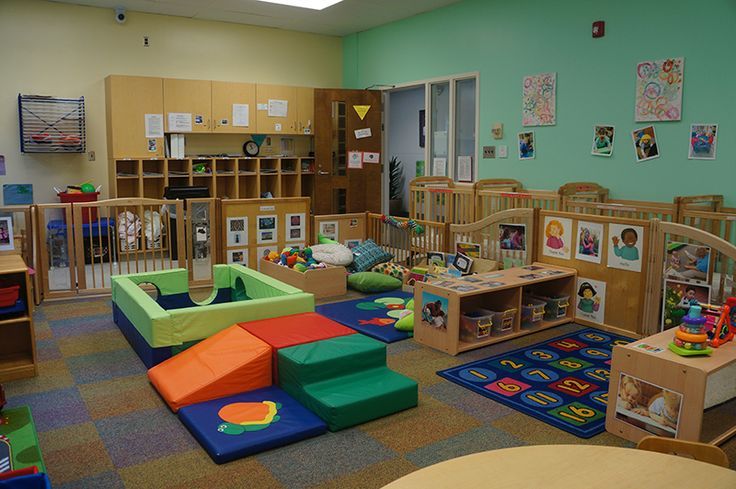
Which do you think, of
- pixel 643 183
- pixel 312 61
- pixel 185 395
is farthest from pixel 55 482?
pixel 312 61

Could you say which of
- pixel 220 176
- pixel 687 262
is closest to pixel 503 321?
pixel 687 262

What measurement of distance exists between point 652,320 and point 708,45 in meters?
2.63

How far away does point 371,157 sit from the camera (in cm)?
954

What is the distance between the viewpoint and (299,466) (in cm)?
305

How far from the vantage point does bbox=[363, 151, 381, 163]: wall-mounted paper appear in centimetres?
951

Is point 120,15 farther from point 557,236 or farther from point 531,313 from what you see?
point 531,313

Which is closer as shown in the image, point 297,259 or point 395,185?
point 297,259

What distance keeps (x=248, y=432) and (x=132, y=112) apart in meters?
6.17

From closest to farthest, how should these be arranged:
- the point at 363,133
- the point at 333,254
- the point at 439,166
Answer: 1. the point at 333,254
2. the point at 439,166
3. the point at 363,133

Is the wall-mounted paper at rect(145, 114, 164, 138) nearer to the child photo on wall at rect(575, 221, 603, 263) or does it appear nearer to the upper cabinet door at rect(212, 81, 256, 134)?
the upper cabinet door at rect(212, 81, 256, 134)

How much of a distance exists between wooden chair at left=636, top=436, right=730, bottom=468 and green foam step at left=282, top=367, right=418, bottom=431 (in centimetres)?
180

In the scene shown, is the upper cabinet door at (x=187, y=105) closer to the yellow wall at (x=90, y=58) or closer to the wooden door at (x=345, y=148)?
the yellow wall at (x=90, y=58)

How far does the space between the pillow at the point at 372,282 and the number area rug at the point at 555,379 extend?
1.97 meters

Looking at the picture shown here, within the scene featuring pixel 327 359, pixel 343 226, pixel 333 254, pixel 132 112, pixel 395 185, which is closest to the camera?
pixel 327 359
